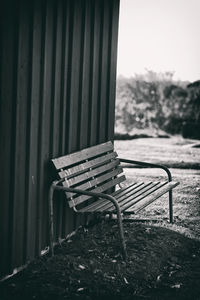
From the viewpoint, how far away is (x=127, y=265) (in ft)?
15.7

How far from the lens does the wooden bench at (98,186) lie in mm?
5004

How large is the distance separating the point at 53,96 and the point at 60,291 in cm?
197

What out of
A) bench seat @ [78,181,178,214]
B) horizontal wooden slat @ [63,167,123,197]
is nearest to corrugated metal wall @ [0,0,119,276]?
horizontal wooden slat @ [63,167,123,197]

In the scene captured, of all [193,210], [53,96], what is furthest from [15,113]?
[193,210]

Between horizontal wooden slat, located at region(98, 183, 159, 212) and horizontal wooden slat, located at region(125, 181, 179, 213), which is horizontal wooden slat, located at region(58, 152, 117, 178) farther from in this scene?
horizontal wooden slat, located at region(125, 181, 179, 213)

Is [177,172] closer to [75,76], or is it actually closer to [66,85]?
[75,76]

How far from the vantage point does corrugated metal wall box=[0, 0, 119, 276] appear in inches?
173

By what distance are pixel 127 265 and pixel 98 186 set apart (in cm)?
188

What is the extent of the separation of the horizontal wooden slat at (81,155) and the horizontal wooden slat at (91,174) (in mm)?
169

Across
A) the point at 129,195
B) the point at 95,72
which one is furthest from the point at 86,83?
the point at 129,195

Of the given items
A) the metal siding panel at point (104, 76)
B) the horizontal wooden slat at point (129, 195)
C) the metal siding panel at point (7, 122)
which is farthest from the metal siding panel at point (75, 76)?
the metal siding panel at point (7, 122)

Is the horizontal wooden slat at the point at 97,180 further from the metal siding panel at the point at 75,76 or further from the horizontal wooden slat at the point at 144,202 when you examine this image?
the horizontal wooden slat at the point at 144,202

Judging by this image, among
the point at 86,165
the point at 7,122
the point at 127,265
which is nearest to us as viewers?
the point at 7,122

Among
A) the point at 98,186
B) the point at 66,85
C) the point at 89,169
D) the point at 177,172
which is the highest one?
the point at 66,85
